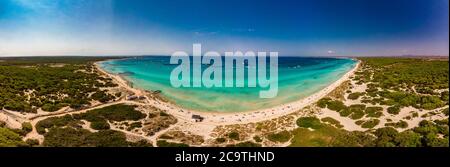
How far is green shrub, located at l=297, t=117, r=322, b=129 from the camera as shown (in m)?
17.9

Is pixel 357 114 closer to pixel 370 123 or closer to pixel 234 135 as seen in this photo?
pixel 370 123

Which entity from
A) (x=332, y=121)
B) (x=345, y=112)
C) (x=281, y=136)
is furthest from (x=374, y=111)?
(x=281, y=136)

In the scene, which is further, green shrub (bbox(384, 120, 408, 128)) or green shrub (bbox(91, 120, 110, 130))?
green shrub (bbox(91, 120, 110, 130))

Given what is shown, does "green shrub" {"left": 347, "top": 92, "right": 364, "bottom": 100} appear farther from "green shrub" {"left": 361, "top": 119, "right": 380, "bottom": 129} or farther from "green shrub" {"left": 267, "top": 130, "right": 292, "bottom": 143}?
"green shrub" {"left": 267, "top": 130, "right": 292, "bottom": 143}

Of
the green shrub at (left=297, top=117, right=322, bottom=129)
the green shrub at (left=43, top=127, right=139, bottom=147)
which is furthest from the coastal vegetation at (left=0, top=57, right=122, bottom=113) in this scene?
the green shrub at (left=297, top=117, right=322, bottom=129)

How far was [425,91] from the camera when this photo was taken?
21812mm

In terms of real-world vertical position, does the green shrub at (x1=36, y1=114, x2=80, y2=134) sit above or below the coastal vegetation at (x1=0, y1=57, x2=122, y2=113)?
below

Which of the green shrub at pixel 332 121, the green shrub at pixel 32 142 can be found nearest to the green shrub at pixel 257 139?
the green shrub at pixel 332 121

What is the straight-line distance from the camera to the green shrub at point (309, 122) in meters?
17.9

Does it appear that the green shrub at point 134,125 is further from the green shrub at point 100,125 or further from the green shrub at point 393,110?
the green shrub at point 393,110

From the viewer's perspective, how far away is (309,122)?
18.7 m

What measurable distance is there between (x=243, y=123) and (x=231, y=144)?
4.18m

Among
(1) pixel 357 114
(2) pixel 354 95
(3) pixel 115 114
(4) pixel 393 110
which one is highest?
(2) pixel 354 95
